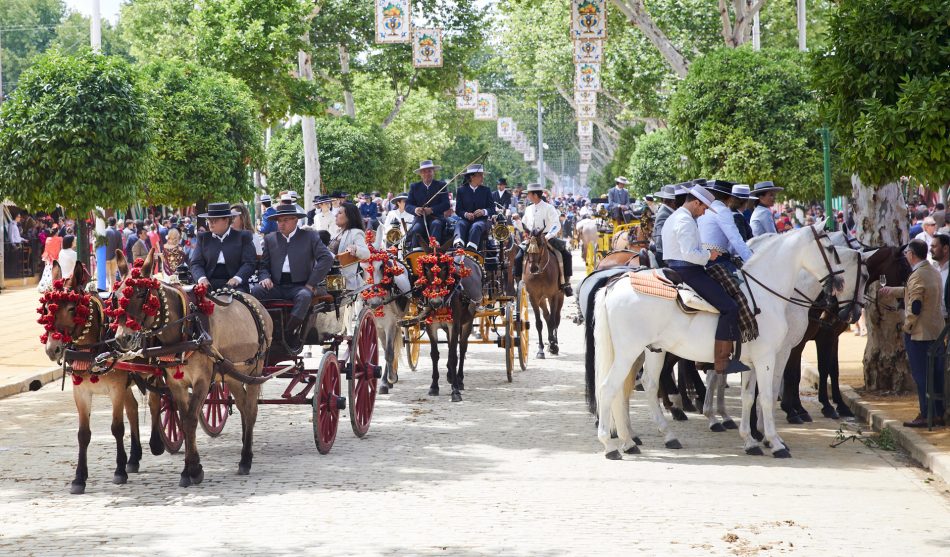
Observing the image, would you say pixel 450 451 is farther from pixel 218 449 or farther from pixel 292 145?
pixel 292 145

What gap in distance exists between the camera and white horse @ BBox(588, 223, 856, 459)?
1109 centimetres

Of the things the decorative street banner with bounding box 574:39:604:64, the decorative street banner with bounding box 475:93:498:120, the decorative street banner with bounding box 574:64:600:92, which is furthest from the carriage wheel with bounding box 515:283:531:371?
the decorative street banner with bounding box 475:93:498:120

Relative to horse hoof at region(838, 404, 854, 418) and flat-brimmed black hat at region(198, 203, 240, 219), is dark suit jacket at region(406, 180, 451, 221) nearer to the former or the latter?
flat-brimmed black hat at region(198, 203, 240, 219)

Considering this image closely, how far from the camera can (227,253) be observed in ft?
39.4

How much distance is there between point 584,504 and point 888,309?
255 inches

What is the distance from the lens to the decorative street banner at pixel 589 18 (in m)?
25.6

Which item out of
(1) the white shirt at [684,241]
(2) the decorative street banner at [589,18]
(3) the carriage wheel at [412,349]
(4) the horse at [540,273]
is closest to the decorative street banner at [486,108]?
(2) the decorative street banner at [589,18]

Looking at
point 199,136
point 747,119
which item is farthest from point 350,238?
point 199,136

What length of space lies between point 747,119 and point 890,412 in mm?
7280

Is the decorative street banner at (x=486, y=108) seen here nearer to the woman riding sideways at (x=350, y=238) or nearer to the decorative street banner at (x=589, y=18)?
the decorative street banner at (x=589, y=18)

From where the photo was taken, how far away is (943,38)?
11055 millimetres

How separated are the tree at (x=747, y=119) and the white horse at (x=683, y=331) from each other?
764cm

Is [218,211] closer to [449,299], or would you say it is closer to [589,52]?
[449,299]

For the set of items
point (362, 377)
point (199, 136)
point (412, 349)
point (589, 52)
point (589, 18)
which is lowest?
point (412, 349)
